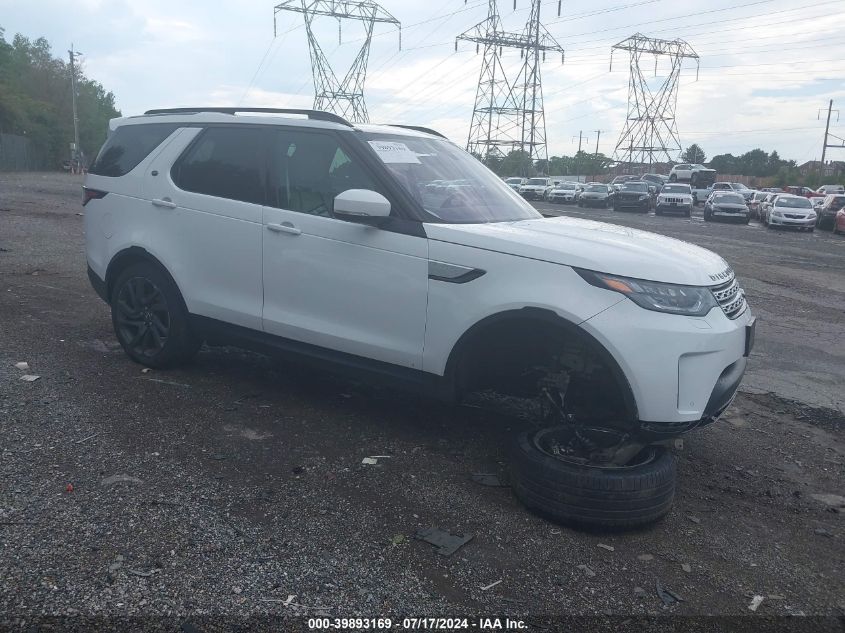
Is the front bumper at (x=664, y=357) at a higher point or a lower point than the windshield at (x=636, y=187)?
lower

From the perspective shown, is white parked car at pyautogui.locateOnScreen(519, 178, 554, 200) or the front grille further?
white parked car at pyautogui.locateOnScreen(519, 178, 554, 200)

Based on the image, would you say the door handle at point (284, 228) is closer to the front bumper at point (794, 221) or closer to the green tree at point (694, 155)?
the front bumper at point (794, 221)

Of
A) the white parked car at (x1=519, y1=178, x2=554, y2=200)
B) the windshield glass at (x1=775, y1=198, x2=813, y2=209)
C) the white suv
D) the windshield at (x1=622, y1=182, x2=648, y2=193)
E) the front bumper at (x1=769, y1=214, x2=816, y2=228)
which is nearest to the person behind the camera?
the white suv

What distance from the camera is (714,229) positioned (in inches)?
1154

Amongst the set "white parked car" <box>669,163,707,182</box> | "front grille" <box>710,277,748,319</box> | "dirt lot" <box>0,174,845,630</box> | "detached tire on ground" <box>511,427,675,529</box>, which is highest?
"white parked car" <box>669,163,707,182</box>

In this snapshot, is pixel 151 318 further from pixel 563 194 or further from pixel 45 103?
pixel 45 103

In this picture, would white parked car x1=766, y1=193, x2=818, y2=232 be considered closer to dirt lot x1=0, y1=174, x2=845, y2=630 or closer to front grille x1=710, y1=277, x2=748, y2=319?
dirt lot x1=0, y1=174, x2=845, y2=630

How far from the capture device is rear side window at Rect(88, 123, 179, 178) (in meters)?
5.77

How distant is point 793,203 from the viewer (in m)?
30.9

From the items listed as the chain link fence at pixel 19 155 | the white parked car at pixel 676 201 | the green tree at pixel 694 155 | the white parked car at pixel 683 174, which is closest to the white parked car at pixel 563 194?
the white parked car at pixel 676 201

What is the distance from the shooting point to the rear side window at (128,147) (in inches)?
227

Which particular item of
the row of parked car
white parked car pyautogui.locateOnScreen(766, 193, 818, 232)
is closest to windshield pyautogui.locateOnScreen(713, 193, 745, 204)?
the row of parked car

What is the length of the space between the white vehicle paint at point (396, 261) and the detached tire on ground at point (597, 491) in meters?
0.30

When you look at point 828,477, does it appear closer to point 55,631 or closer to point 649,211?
point 55,631
